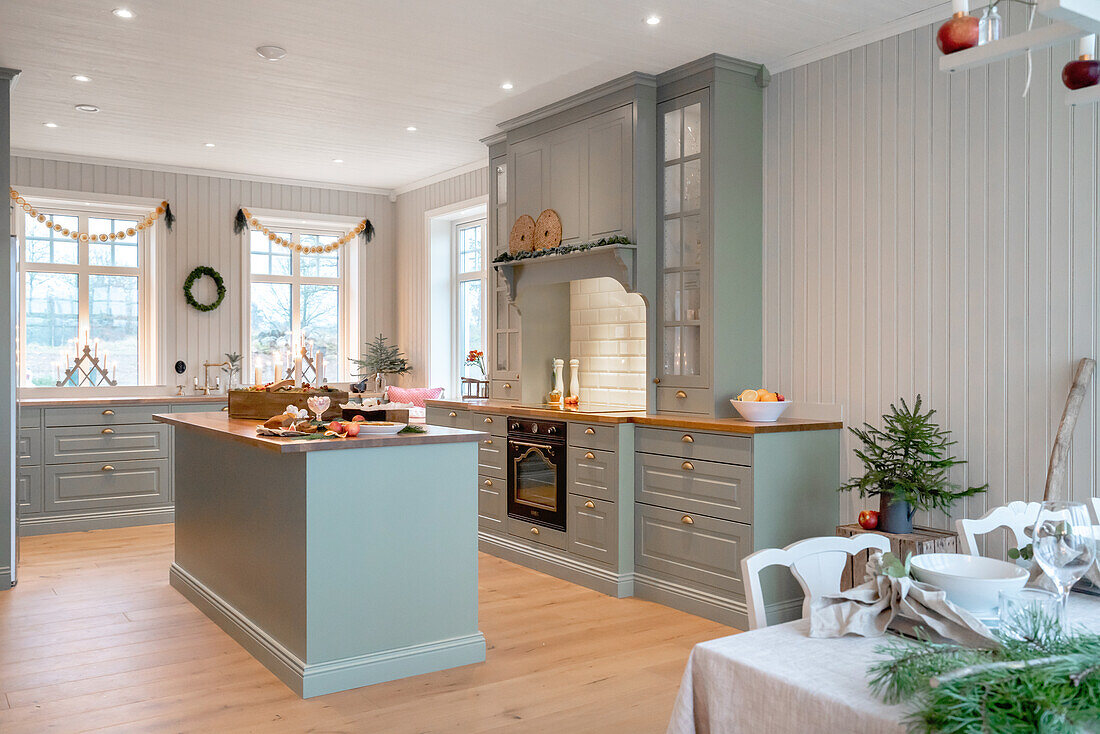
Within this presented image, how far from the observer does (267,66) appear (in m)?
4.79

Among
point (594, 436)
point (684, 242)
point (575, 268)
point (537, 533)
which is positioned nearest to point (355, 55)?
point (575, 268)

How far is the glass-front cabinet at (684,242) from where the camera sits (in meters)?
4.66

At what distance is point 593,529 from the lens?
4.94 m

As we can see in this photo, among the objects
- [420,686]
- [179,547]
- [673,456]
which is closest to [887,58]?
[673,456]

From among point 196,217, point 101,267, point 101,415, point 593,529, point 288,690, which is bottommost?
point 288,690

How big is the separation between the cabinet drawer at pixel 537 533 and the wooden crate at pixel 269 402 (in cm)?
163

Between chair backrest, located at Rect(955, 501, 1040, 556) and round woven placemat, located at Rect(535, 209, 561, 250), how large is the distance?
3422 millimetres

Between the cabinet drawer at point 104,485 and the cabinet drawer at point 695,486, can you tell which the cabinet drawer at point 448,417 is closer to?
the cabinet drawer at point 695,486

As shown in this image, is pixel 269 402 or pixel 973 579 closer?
pixel 973 579

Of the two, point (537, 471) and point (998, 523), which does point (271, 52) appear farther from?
point (998, 523)

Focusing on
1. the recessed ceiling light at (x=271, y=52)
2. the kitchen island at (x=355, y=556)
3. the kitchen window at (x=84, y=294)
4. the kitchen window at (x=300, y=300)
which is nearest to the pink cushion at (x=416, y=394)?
the kitchen window at (x=300, y=300)

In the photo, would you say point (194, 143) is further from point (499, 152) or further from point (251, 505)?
point (251, 505)

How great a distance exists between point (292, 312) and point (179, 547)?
145 inches

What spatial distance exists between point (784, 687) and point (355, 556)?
231 centimetres
